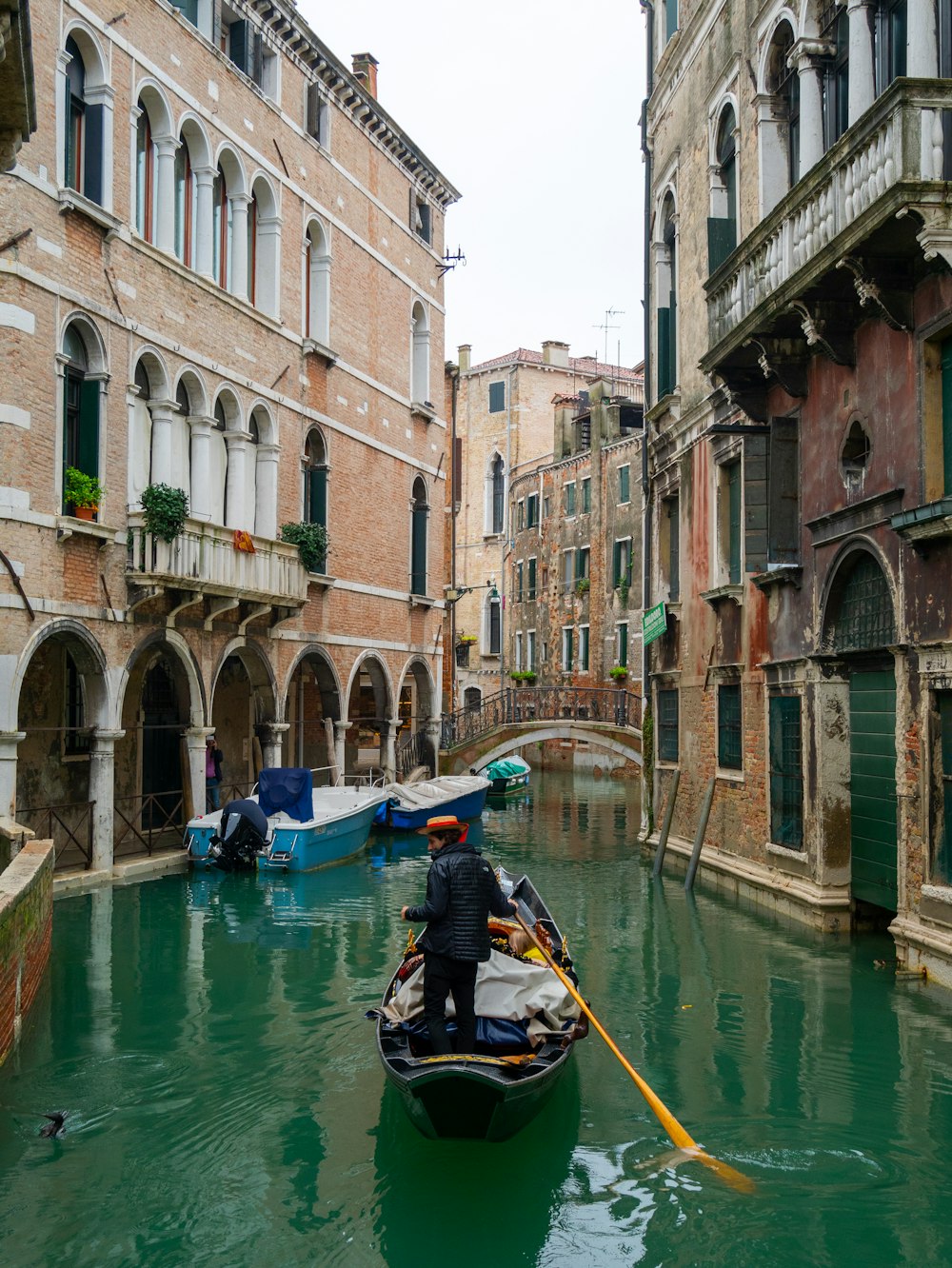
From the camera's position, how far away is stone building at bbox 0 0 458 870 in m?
13.3

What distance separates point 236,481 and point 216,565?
209 centimetres

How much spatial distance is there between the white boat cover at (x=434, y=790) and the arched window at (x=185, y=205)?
27.3 ft

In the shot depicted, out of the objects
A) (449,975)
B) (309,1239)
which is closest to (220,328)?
(449,975)

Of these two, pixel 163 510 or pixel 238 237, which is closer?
pixel 163 510

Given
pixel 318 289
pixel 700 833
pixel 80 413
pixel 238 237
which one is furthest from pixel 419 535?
pixel 700 833

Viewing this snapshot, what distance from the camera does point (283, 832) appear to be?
1580 cm

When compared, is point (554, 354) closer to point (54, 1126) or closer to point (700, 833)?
point (700, 833)

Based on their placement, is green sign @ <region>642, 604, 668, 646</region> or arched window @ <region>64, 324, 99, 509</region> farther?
green sign @ <region>642, 604, 668, 646</region>

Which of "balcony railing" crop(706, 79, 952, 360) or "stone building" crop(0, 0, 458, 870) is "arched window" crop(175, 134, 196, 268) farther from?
"balcony railing" crop(706, 79, 952, 360)

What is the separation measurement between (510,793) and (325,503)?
12.0 metres

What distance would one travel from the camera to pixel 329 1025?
340 inches

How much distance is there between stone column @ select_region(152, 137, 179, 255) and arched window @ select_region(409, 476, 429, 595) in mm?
8468

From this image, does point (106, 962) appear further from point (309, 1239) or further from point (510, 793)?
point (510, 793)

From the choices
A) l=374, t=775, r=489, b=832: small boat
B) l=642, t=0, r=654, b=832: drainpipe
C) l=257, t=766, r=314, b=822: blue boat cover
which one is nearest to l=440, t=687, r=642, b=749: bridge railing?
l=374, t=775, r=489, b=832: small boat
